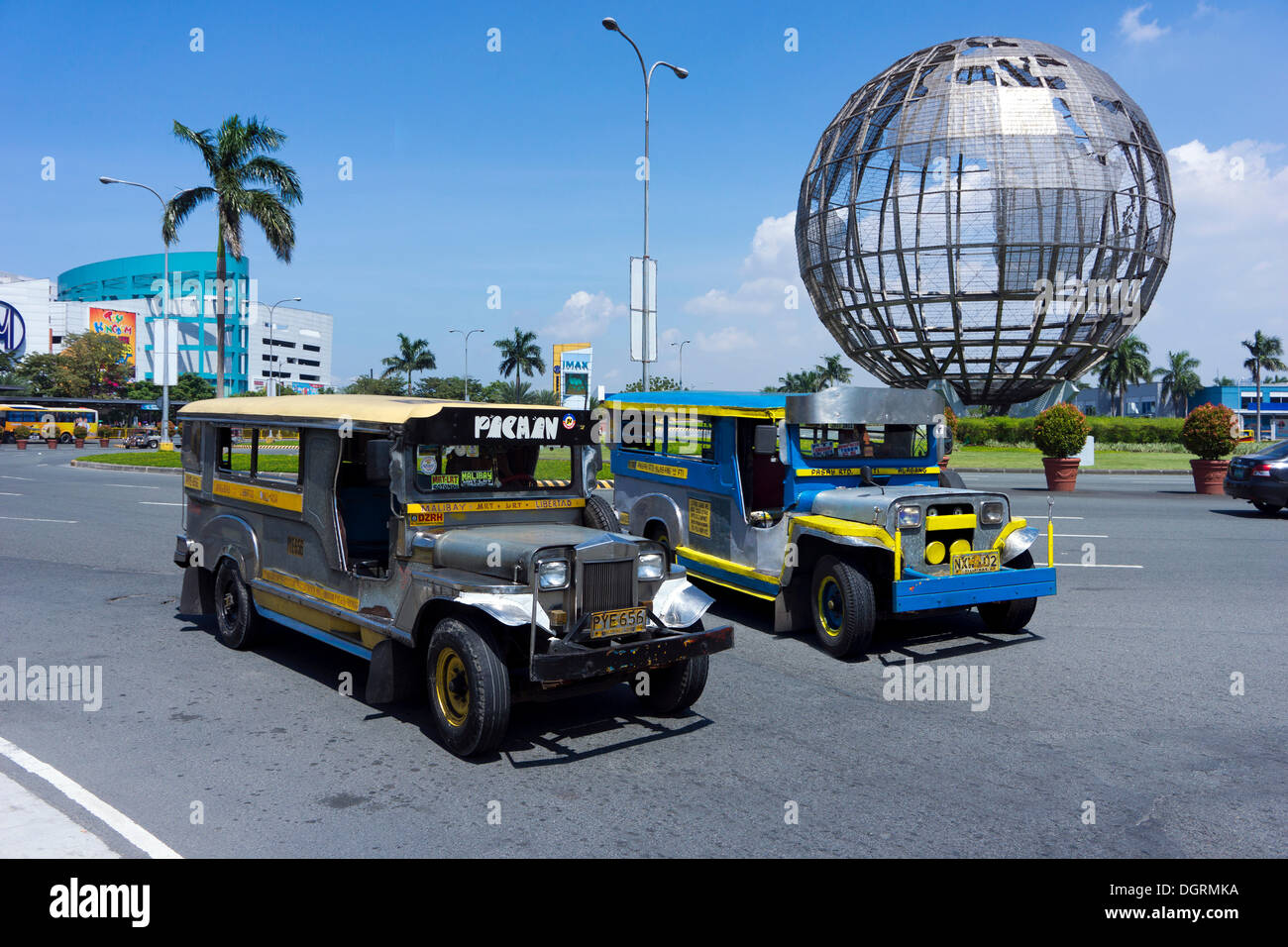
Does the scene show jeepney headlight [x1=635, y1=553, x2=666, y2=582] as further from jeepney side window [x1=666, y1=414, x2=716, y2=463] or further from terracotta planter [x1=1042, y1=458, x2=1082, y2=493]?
terracotta planter [x1=1042, y1=458, x2=1082, y2=493]

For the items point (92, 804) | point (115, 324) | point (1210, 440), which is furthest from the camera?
point (115, 324)

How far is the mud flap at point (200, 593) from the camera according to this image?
7852mm

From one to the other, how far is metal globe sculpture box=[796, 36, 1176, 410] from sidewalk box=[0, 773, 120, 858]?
109ft

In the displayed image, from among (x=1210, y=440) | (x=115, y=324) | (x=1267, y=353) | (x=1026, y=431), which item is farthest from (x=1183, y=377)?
(x=115, y=324)

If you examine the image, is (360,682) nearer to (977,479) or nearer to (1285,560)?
(1285,560)

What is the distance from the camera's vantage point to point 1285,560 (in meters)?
11.8

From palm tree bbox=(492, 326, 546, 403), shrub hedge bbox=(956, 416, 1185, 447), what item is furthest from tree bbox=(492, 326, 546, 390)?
shrub hedge bbox=(956, 416, 1185, 447)

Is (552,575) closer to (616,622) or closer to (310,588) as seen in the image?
(616,622)

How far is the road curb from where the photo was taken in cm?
2886

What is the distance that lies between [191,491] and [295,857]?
5153 mm

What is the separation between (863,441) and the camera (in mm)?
8609

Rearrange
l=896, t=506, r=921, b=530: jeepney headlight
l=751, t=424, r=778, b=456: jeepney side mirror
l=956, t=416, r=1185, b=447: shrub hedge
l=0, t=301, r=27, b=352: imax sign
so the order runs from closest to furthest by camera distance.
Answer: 1. l=896, t=506, r=921, b=530: jeepney headlight
2. l=751, t=424, r=778, b=456: jeepney side mirror
3. l=956, t=416, r=1185, b=447: shrub hedge
4. l=0, t=301, r=27, b=352: imax sign

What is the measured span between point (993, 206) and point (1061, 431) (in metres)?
13.5
